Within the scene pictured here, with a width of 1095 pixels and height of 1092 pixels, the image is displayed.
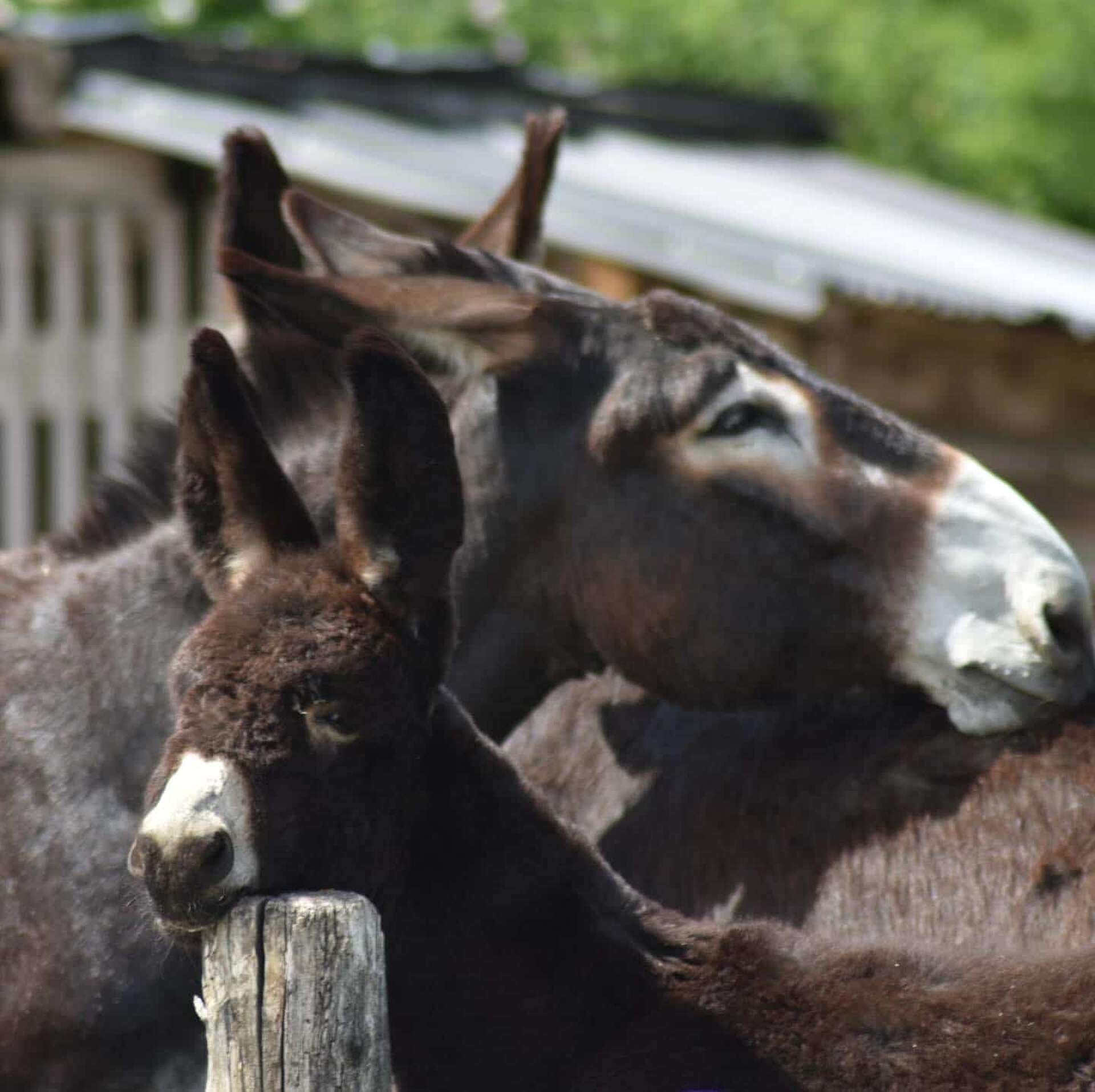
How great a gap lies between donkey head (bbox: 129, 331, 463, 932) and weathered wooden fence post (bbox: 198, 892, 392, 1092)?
10 centimetres

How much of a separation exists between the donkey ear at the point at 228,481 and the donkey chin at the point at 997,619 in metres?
1.34

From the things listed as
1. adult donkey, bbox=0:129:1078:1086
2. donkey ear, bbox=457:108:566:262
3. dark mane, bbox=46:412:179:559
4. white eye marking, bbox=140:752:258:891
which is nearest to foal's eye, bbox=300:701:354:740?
white eye marking, bbox=140:752:258:891

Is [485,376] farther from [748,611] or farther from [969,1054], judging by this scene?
[969,1054]

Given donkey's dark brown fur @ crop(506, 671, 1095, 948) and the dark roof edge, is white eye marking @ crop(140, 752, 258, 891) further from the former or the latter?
the dark roof edge

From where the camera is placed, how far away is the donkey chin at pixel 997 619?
12.1 ft

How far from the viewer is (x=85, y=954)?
11.2 feet

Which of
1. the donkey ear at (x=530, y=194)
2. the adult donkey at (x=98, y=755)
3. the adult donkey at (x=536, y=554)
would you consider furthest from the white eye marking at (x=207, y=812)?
the donkey ear at (x=530, y=194)

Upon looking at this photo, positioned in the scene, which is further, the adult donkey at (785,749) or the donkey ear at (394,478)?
the adult donkey at (785,749)

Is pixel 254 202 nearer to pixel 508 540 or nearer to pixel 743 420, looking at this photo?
pixel 508 540

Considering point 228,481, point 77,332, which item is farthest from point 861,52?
point 228,481

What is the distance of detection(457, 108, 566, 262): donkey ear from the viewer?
15.5ft

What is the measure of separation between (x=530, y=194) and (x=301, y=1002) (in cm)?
271

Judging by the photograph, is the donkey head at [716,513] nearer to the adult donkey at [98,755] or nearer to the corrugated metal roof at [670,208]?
the adult donkey at [98,755]

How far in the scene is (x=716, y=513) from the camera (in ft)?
12.7
